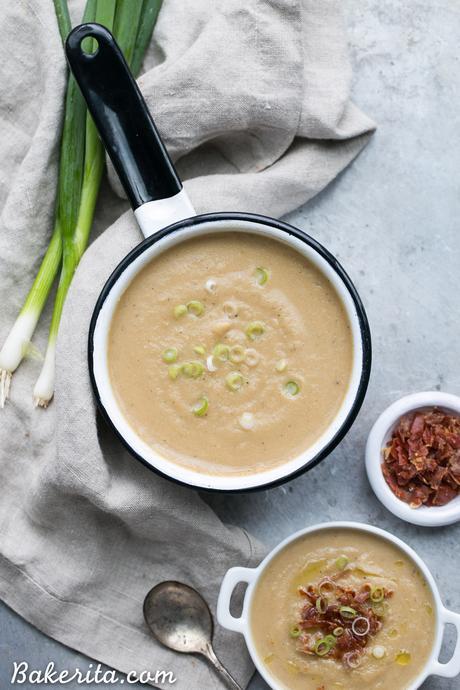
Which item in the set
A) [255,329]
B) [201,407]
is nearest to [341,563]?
[201,407]

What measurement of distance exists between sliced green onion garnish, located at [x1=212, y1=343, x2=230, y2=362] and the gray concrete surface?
1.81 feet

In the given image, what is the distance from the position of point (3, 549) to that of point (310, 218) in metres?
1.33

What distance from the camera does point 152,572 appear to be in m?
2.48

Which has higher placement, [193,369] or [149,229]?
[149,229]

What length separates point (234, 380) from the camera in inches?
84.7

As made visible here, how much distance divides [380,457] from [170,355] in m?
0.70

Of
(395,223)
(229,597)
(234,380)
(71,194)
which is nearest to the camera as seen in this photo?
(234,380)

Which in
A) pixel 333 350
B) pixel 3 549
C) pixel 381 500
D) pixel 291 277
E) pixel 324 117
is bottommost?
pixel 381 500

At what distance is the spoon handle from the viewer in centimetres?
240

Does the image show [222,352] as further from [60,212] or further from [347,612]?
[347,612]

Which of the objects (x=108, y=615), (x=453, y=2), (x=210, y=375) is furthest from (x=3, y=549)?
(x=453, y=2)

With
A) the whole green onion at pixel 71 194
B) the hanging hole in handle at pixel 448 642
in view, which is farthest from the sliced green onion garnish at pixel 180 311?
the hanging hole in handle at pixel 448 642

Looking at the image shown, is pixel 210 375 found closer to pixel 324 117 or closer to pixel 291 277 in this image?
pixel 291 277

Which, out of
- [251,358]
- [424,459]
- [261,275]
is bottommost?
[424,459]
